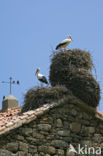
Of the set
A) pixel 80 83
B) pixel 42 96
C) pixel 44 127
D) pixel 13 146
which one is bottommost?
pixel 13 146

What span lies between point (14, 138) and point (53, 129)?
3.92 ft

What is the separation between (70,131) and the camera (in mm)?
14992

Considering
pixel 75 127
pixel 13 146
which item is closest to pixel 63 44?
pixel 75 127

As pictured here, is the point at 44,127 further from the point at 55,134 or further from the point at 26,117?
the point at 26,117

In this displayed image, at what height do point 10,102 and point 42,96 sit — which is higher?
point 10,102

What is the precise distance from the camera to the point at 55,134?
1470 cm

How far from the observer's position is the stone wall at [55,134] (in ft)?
A: 46.0

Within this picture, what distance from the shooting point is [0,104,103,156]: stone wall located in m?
14.0

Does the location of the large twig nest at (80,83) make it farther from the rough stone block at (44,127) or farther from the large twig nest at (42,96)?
the rough stone block at (44,127)

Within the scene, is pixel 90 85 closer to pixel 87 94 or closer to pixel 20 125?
pixel 87 94

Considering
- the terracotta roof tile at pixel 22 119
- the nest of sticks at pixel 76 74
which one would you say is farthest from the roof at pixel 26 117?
the nest of sticks at pixel 76 74

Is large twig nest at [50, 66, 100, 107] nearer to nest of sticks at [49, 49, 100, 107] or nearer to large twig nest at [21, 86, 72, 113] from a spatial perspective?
nest of sticks at [49, 49, 100, 107]

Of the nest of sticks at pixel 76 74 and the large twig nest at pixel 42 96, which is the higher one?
the nest of sticks at pixel 76 74

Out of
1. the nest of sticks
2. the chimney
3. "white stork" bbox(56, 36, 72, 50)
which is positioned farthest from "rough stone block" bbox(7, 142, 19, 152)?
the chimney
